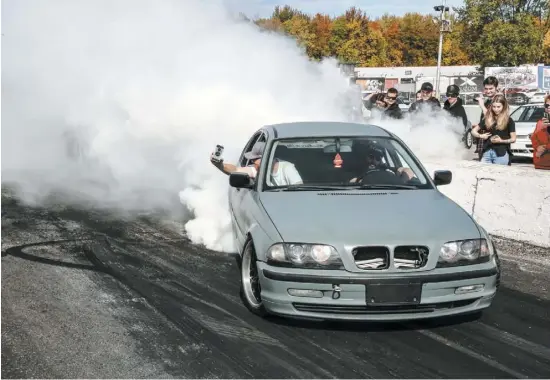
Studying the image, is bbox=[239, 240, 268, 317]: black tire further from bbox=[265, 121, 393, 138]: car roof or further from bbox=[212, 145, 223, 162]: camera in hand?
bbox=[212, 145, 223, 162]: camera in hand

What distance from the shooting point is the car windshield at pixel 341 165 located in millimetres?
5199

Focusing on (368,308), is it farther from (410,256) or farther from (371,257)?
(410,256)

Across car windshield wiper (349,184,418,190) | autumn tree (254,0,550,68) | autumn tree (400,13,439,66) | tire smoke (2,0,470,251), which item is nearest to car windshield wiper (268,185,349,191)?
car windshield wiper (349,184,418,190)

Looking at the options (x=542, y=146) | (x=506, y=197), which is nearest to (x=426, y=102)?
(x=542, y=146)

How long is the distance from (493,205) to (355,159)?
9.20 ft

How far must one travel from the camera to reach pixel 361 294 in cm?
396

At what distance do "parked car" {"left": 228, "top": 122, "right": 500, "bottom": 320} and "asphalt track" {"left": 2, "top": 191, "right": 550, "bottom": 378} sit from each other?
8.6 inches

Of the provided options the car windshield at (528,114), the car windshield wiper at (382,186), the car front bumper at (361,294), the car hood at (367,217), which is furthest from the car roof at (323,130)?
the car windshield at (528,114)

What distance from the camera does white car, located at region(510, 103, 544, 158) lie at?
15.9 metres

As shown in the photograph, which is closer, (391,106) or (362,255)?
(362,255)

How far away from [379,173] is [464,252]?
1293 millimetres

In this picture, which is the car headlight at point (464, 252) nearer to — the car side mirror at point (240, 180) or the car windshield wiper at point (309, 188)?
the car windshield wiper at point (309, 188)

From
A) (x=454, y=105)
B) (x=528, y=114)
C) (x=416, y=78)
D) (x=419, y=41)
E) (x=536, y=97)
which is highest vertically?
(x=419, y=41)

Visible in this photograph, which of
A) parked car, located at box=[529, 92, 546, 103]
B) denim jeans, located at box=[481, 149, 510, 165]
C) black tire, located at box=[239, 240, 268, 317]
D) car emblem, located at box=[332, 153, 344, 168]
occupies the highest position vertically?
car emblem, located at box=[332, 153, 344, 168]
